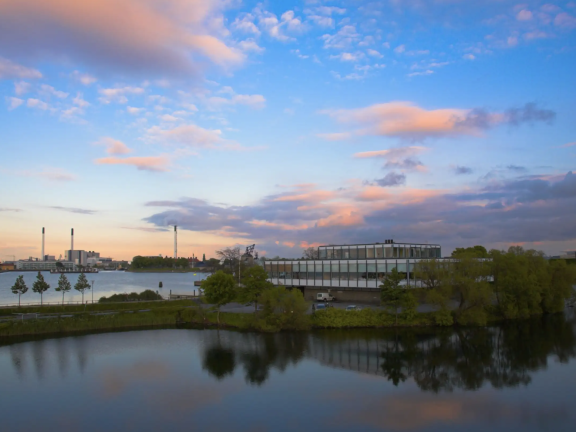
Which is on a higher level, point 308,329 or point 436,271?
point 436,271

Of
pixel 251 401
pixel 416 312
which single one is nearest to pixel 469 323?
pixel 416 312

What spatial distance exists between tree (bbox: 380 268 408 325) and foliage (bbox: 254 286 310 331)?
9258 mm

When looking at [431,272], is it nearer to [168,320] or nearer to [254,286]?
[254,286]

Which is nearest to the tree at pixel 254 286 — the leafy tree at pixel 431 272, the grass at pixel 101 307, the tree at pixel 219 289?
the tree at pixel 219 289

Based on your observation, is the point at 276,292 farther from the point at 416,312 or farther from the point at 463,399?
the point at 463,399

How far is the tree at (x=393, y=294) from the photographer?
51000 millimetres

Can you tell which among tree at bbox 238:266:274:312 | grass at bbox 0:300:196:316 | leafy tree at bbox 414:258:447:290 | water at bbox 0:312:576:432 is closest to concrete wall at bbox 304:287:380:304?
leafy tree at bbox 414:258:447:290

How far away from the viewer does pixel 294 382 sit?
32.2 m

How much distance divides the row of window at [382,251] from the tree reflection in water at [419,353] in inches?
728

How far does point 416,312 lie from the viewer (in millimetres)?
51812

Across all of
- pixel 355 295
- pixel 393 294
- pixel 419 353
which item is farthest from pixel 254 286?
pixel 419 353

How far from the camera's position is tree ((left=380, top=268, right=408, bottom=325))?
51000mm

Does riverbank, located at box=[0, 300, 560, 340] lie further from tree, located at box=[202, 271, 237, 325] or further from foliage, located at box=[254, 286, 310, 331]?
tree, located at box=[202, 271, 237, 325]

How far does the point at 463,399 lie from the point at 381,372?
7290 mm
